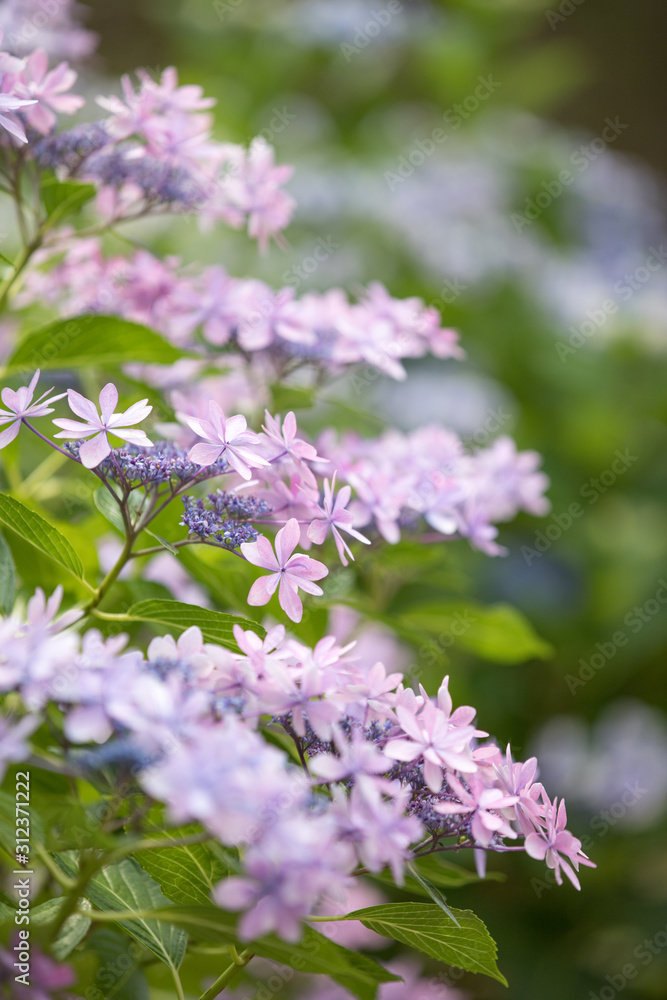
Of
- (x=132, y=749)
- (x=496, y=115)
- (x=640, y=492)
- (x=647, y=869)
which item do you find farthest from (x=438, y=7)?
(x=132, y=749)

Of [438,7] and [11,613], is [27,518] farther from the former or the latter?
[438,7]

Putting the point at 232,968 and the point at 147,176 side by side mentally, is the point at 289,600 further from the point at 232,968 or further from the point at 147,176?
the point at 147,176

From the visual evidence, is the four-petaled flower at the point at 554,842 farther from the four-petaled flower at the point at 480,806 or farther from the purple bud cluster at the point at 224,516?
the purple bud cluster at the point at 224,516

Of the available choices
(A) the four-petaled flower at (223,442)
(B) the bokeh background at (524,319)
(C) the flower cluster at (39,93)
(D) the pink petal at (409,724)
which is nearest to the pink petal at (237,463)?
(A) the four-petaled flower at (223,442)

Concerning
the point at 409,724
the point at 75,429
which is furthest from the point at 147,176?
the point at 409,724

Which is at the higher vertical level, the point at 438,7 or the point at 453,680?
the point at 438,7

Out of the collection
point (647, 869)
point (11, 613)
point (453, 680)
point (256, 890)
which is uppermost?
point (256, 890)
